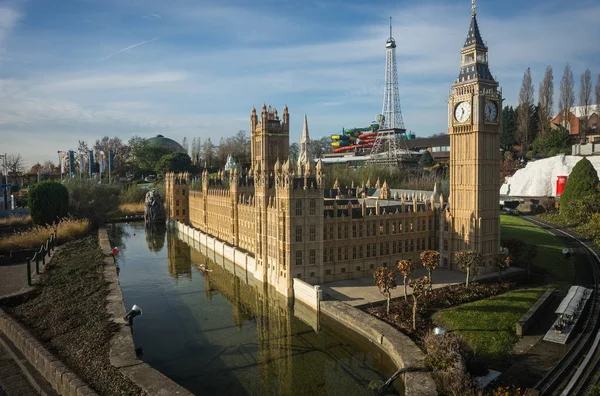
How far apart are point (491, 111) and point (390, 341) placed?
88.0 feet

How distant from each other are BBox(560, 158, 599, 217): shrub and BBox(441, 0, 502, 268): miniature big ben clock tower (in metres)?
31.5

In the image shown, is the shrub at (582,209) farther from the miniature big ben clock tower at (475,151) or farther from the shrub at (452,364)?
the shrub at (452,364)

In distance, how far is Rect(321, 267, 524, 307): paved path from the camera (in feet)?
117

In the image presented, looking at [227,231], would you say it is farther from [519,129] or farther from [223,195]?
[519,129]

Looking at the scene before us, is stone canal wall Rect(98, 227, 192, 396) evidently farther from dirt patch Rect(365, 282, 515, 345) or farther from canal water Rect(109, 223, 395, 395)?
dirt patch Rect(365, 282, 515, 345)

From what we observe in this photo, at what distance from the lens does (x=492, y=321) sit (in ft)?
97.1

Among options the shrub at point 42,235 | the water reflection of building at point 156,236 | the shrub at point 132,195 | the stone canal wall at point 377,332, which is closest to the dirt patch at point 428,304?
the stone canal wall at point 377,332

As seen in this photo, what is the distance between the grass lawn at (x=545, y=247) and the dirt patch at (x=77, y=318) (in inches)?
1399

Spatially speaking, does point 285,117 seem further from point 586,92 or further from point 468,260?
point 586,92

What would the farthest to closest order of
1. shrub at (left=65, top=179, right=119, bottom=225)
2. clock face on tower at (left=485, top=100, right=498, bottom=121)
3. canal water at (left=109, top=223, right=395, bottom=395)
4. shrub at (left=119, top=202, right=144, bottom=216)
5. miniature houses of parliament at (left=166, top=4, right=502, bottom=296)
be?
shrub at (left=119, top=202, right=144, bottom=216)
shrub at (left=65, top=179, right=119, bottom=225)
clock face on tower at (left=485, top=100, right=498, bottom=121)
miniature houses of parliament at (left=166, top=4, right=502, bottom=296)
canal water at (left=109, top=223, right=395, bottom=395)

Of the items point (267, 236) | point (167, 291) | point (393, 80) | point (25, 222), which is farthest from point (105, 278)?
point (393, 80)

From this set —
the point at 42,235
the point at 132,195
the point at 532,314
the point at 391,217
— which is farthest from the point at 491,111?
the point at 132,195

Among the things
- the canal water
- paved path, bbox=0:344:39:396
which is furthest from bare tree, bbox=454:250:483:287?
paved path, bbox=0:344:39:396

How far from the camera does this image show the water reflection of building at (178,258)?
51562 millimetres
